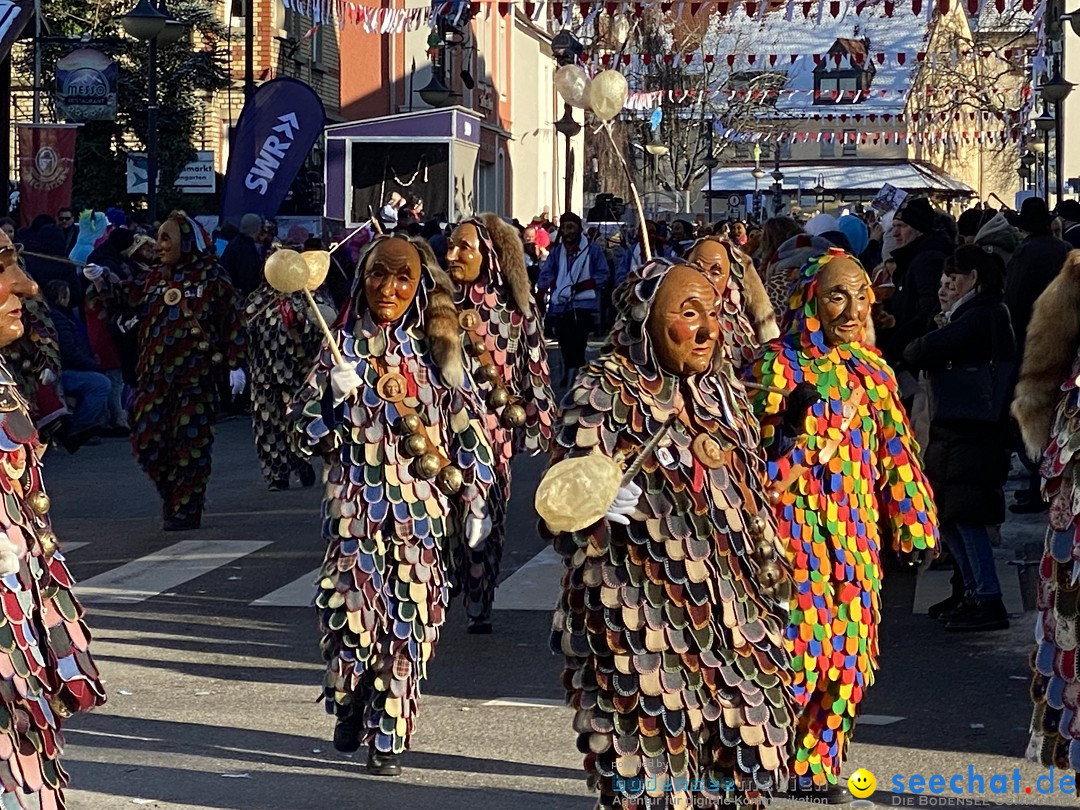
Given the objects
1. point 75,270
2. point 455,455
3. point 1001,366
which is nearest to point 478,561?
point 455,455

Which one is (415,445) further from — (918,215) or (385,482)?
(918,215)

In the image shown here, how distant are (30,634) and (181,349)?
7.78 meters

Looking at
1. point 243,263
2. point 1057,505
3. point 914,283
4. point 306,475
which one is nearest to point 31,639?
point 1057,505

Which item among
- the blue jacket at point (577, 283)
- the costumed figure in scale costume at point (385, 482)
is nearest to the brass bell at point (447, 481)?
the costumed figure in scale costume at point (385, 482)

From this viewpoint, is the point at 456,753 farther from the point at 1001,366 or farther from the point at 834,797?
the point at 1001,366

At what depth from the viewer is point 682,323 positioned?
5211 mm

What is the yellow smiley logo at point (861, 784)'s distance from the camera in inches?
259

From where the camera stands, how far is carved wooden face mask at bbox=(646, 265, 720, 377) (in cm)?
519

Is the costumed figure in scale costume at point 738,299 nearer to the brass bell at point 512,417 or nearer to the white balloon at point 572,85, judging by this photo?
the white balloon at point 572,85

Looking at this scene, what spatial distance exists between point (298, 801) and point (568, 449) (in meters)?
2.14

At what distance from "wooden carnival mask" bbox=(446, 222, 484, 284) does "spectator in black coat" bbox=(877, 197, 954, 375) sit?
268 cm

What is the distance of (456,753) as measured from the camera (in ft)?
24.2

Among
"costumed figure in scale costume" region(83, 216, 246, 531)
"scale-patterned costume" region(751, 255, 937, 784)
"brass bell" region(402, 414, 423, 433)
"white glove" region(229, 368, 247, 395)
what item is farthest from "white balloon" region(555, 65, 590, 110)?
"white glove" region(229, 368, 247, 395)

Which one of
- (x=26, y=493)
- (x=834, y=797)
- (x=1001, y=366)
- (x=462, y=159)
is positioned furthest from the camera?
(x=462, y=159)
